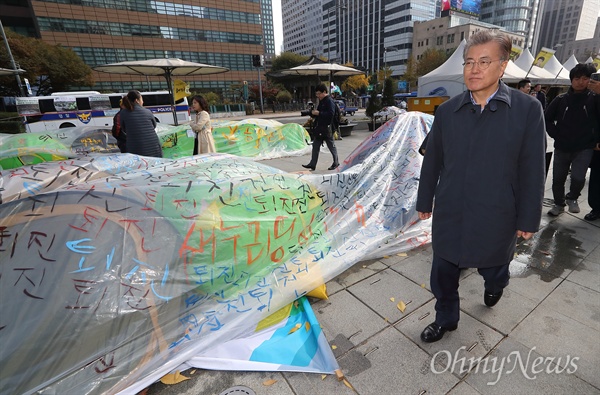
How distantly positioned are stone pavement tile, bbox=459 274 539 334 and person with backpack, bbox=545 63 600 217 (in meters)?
2.24

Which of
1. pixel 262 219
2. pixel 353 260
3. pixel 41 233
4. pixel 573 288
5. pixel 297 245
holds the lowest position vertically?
pixel 573 288

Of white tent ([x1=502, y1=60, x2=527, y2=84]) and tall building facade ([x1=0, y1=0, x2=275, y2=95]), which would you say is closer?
white tent ([x1=502, y1=60, x2=527, y2=84])

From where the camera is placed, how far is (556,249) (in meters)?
3.02

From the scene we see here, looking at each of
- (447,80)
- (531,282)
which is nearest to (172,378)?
(531,282)

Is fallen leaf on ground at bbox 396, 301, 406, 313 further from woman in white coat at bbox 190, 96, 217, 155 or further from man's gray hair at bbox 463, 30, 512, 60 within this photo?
woman in white coat at bbox 190, 96, 217, 155

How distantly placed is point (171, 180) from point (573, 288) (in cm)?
320

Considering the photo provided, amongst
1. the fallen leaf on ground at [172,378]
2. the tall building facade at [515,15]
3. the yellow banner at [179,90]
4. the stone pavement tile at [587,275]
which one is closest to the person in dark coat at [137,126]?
the fallen leaf on ground at [172,378]

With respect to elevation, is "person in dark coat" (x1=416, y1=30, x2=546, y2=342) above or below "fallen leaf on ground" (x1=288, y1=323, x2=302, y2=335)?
above

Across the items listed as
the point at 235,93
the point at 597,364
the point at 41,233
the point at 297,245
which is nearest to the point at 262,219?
the point at 297,245

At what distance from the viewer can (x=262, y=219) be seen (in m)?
2.21

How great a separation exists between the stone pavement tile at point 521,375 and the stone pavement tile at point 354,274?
1.05m

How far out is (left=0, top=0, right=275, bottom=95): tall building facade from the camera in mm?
32688

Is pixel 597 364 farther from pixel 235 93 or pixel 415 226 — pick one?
pixel 235 93

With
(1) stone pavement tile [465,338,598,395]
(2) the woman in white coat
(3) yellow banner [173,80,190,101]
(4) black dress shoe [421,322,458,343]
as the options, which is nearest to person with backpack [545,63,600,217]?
(1) stone pavement tile [465,338,598,395]
